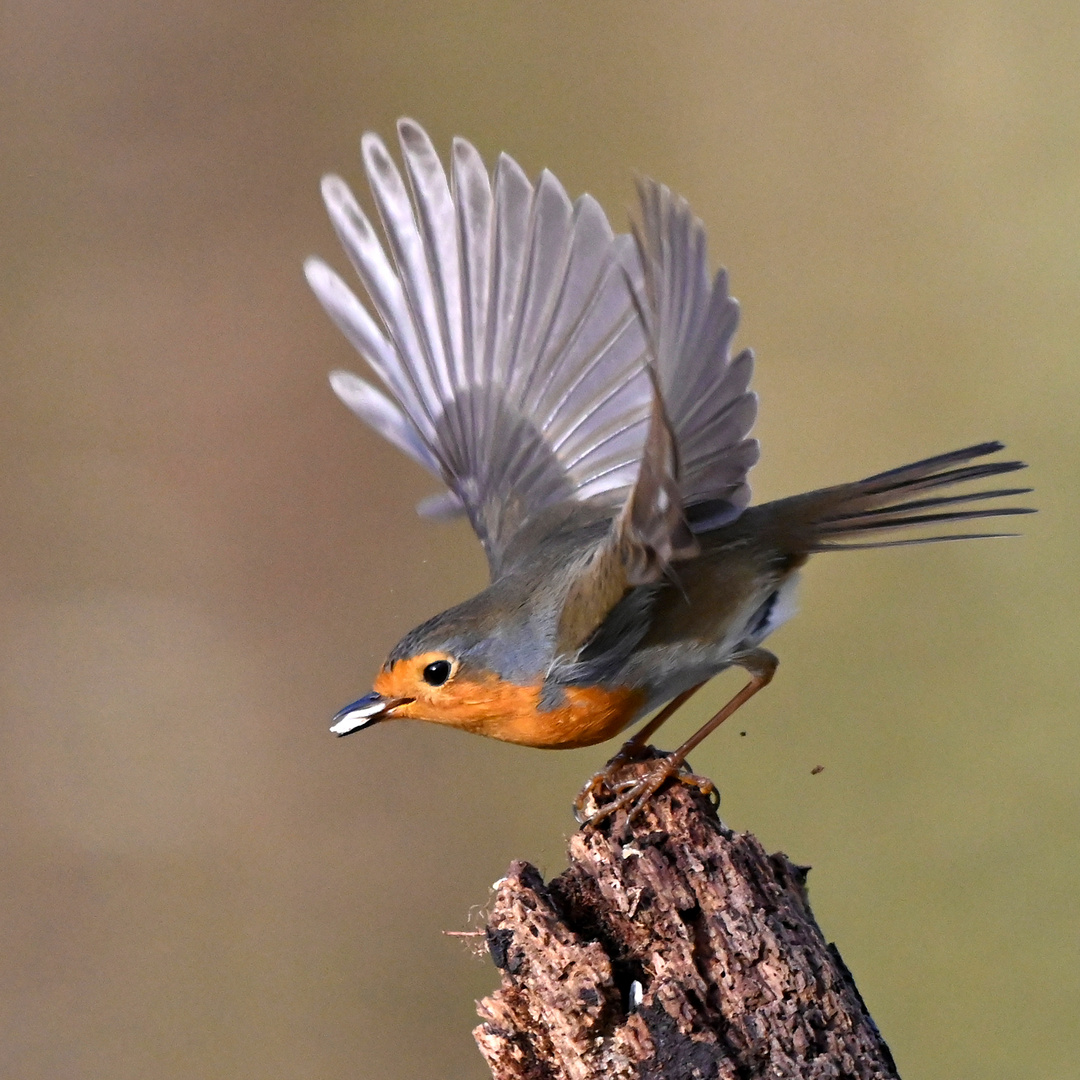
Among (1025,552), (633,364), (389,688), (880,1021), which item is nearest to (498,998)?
(389,688)

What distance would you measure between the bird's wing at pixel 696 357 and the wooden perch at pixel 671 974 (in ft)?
2.06

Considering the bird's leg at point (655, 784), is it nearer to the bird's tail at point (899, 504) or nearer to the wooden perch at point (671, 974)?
the wooden perch at point (671, 974)

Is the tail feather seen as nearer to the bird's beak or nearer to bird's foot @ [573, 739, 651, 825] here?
bird's foot @ [573, 739, 651, 825]

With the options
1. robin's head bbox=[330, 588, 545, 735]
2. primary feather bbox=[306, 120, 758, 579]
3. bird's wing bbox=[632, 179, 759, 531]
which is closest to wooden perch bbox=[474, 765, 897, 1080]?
robin's head bbox=[330, 588, 545, 735]

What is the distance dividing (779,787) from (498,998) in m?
3.09

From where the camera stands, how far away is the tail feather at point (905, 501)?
7.95 feet

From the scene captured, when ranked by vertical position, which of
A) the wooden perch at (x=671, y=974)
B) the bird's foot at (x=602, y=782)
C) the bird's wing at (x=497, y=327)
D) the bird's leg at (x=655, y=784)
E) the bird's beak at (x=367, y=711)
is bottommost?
the wooden perch at (x=671, y=974)

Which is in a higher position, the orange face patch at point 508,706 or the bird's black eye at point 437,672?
the bird's black eye at point 437,672

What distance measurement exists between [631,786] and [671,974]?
0.47 m

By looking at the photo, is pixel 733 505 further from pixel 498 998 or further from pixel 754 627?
pixel 498 998

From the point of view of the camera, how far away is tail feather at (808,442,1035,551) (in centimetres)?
242

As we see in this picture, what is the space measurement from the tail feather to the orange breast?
50cm

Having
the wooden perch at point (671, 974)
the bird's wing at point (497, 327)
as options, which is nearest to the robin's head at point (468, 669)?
the wooden perch at point (671, 974)

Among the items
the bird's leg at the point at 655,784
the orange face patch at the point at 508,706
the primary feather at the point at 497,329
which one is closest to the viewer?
the bird's leg at the point at 655,784
